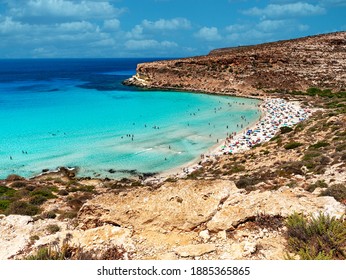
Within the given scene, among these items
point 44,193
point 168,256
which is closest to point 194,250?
point 168,256

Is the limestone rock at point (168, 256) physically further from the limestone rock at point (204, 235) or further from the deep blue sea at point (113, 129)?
the deep blue sea at point (113, 129)

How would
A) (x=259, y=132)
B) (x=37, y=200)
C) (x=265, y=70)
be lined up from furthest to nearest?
1. (x=265, y=70)
2. (x=259, y=132)
3. (x=37, y=200)

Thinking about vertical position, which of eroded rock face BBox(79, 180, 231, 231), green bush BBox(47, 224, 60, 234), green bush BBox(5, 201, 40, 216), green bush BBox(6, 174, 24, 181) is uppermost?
eroded rock face BBox(79, 180, 231, 231)

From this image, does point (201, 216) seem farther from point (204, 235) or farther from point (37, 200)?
point (37, 200)

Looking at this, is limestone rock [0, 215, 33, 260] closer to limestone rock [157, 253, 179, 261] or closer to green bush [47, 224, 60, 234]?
green bush [47, 224, 60, 234]

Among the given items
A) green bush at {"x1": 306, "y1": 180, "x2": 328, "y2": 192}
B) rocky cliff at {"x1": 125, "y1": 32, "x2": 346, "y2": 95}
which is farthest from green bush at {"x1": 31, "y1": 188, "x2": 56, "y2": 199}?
rocky cliff at {"x1": 125, "y1": 32, "x2": 346, "y2": 95}
